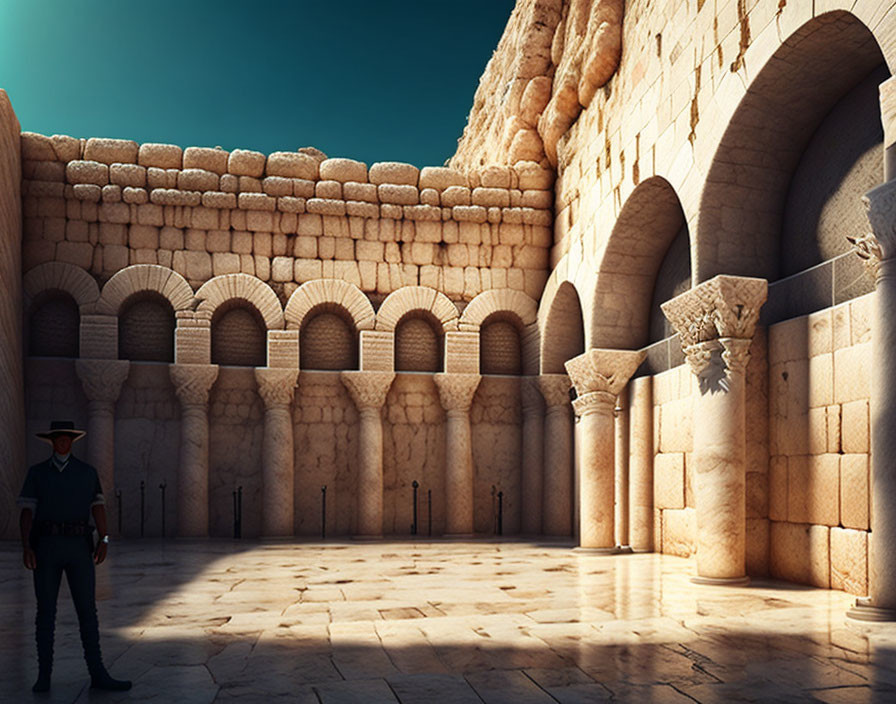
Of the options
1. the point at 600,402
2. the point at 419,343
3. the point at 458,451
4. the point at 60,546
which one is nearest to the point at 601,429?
the point at 600,402

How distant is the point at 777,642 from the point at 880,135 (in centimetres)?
429

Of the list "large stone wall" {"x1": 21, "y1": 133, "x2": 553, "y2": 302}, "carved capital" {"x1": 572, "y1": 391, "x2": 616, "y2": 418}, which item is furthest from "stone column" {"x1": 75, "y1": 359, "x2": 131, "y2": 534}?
"carved capital" {"x1": 572, "y1": 391, "x2": 616, "y2": 418}

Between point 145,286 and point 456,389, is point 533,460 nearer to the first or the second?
point 456,389

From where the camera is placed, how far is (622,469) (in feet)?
35.1

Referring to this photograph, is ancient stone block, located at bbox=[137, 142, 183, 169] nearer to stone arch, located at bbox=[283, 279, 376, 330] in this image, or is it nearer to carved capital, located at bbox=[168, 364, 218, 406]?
stone arch, located at bbox=[283, 279, 376, 330]

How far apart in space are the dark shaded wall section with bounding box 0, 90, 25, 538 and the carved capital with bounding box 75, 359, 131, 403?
816 mm

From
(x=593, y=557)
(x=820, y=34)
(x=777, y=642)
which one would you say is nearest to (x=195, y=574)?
(x=593, y=557)

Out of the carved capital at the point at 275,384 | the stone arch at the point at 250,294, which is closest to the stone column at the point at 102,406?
the stone arch at the point at 250,294

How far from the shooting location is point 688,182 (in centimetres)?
822

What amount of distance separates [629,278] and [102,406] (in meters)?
7.40

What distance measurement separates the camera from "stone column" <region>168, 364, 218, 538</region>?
12.0 meters

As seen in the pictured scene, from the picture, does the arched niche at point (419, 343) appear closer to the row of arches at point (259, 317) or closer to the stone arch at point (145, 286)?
the row of arches at point (259, 317)

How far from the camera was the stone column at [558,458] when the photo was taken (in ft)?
41.2

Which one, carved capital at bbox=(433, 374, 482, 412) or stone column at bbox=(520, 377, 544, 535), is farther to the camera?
stone column at bbox=(520, 377, 544, 535)
